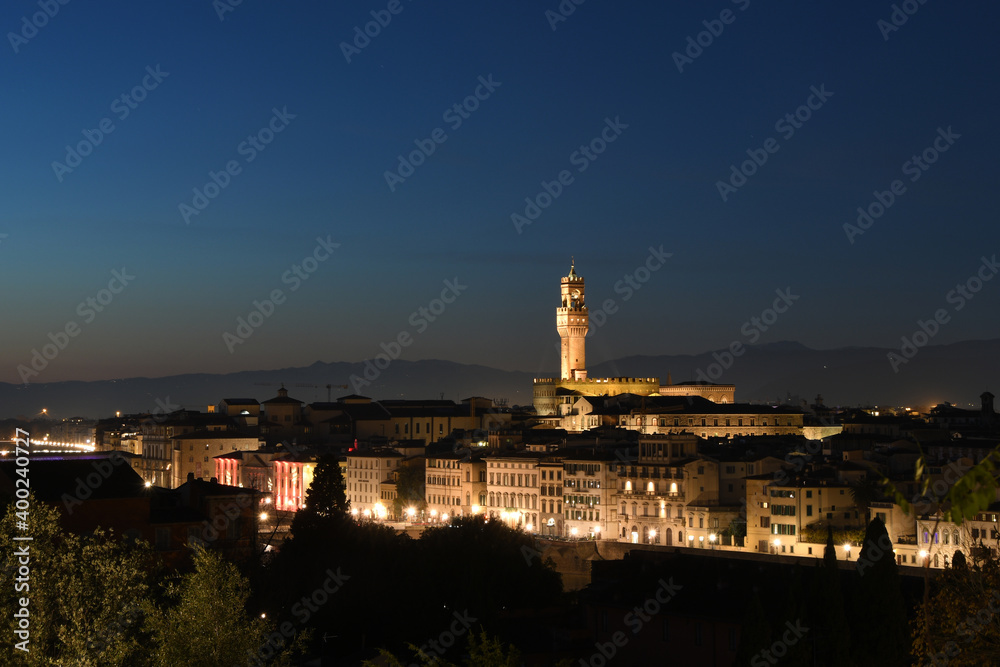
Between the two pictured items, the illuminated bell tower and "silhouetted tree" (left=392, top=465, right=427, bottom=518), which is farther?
the illuminated bell tower

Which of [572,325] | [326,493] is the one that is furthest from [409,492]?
[572,325]

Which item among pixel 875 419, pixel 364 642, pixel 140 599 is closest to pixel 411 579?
pixel 364 642

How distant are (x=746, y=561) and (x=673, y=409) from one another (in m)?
36.4

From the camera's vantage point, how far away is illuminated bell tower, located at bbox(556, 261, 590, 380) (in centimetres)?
9694

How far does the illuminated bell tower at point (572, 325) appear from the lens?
318 ft

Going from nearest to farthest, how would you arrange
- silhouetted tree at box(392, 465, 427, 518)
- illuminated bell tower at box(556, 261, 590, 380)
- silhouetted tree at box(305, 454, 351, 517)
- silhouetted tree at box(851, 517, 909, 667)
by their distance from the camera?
silhouetted tree at box(851, 517, 909, 667) < silhouetted tree at box(305, 454, 351, 517) < silhouetted tree at box(392, 465, 427, 518) < illuminated bell tower at box(556, 261, 590, 380)

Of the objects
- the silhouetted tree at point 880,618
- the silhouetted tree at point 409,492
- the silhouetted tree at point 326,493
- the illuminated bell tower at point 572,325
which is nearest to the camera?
the silhouetted tree at point 880,618

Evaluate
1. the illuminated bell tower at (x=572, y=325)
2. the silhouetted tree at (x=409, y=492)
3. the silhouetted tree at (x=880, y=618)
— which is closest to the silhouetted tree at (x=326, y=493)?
the silhouetted tree at (x=880, y=618)

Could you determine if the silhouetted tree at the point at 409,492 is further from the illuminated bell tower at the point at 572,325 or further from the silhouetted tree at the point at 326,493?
the illuminated bell tower at the point at 572,325

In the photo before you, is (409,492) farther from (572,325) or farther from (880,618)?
(880,618)

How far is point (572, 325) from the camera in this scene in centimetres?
9719

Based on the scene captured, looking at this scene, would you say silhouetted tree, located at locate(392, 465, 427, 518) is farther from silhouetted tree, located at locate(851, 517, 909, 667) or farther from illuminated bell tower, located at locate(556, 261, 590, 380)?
silhouetted tree, located at locate(851, 517, 909, 667)

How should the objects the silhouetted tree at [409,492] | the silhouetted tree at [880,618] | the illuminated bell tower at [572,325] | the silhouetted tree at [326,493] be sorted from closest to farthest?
1. the silhouetted tree at [880,618]
2. the silhouetted tree at [326,493]
3. the silhouetted tree at [409,492]
4. the illuminated bell tower at [572,325]

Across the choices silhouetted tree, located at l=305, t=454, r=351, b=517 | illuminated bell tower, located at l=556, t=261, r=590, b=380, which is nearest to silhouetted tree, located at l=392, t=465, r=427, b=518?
silhouetted tree, located at l=305, t=454, r=351, b=517
